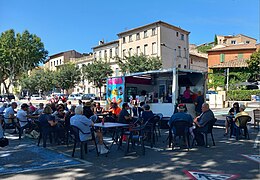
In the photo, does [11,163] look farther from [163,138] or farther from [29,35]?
[29,35]

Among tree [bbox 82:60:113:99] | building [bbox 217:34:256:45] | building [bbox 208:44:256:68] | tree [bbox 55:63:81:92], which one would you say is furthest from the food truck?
building [bbox 217:34:256:45]

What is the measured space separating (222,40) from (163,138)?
8138cm

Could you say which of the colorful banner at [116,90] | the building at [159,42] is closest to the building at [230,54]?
the building at [159,42]

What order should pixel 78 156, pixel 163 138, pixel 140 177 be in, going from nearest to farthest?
pixel 140 177 < pixel 78 156 < pixel 163 138

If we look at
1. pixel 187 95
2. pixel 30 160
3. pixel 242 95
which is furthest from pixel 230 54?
pixel 30 160

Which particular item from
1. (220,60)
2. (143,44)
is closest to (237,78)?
(220,60)

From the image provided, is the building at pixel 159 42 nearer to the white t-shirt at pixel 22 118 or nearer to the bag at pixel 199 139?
the white t-shirt at pixel 22 118

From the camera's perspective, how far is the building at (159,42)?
44.7 meters

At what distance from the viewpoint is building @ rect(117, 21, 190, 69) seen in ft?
147

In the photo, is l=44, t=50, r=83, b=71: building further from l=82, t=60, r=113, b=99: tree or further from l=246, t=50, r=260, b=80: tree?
l=246, t=50, r=260, b=80: tree

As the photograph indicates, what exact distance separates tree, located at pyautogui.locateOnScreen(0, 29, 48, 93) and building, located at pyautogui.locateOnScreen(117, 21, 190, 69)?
68.7ft

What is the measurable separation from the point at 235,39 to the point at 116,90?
237 feet

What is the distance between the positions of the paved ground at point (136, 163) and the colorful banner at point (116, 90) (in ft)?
22.8

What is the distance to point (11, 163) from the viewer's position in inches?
252
